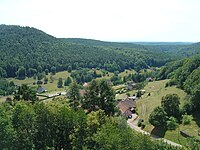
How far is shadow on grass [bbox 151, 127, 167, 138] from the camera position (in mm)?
51312

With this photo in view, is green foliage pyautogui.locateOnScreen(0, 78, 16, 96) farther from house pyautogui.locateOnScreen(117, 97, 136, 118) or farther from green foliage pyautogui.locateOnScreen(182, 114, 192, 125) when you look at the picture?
green foliage pyautogui.locateOnScreen(182, 114, 192, 125)

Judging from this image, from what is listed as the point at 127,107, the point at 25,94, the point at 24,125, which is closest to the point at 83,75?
the point at 127,107

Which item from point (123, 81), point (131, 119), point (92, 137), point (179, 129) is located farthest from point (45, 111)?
point (123, 81)

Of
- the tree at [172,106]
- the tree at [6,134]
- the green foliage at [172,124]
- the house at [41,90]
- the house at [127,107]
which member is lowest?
the house at [41,90]

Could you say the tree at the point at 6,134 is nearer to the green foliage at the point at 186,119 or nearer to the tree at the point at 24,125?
the tree at the point at 24,125

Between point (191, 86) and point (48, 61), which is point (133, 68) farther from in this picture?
point (191, 86)

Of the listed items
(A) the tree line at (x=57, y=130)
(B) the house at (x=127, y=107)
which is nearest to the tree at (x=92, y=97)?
(A) the tree line at (x=57, y=130)

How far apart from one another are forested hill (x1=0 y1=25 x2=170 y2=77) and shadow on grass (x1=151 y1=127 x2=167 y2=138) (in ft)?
290

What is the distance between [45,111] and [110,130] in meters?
8.50

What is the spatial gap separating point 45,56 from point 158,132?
10827 cm

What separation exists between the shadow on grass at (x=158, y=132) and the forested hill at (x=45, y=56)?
88.5m

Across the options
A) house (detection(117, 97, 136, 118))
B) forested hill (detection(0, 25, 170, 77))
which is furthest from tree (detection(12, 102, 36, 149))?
forested hill (detection(0, 25, 170, 77))

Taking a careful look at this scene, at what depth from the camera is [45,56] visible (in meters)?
151

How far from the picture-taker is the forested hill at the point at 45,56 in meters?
134
